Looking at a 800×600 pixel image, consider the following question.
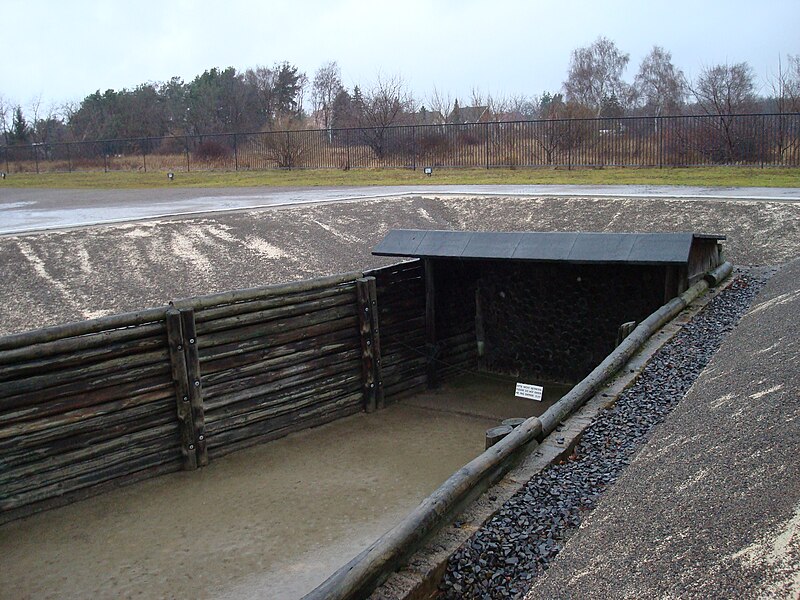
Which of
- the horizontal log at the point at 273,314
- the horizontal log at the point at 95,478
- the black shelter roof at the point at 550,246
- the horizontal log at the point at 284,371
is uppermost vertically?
the black shelter roof at the point at 550,246

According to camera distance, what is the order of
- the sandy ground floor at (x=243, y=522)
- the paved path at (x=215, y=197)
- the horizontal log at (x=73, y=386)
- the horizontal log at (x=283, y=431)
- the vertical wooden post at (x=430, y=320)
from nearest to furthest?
the sandy ground floor at (x=243, y=522) → the horizontal log at (x=73, y=386) → the horizontal log at (x=283, y=431) → the vertical wooden post at (x=430, y=320) → the paved path at (x=215, y=197)

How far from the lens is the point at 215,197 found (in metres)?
22.5

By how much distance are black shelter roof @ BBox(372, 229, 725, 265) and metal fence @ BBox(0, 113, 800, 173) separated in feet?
52.1

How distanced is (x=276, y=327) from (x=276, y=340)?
0.17 m

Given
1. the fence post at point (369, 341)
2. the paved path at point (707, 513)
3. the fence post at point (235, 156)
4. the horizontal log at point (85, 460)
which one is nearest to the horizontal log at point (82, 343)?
the horizontal log at point (85, 460)

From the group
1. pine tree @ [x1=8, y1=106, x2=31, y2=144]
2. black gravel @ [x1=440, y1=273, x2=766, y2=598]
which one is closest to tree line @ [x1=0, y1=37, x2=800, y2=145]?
pine tree @ [x1=8, y1=106, x2=31, y2=144]

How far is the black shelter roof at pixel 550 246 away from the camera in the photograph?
10969 mm

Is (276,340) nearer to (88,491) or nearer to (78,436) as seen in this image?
(78,436)

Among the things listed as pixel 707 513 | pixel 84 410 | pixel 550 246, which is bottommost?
pixel 84 410

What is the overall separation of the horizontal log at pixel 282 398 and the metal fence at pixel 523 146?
709 inches

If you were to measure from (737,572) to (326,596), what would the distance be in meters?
1.98

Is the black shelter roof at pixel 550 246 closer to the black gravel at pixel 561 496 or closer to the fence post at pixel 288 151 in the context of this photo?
the black gravel at pixel 561 496

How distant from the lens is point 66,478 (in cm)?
849

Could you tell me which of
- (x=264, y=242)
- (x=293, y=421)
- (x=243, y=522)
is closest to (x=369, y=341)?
(x=293, y=421)
